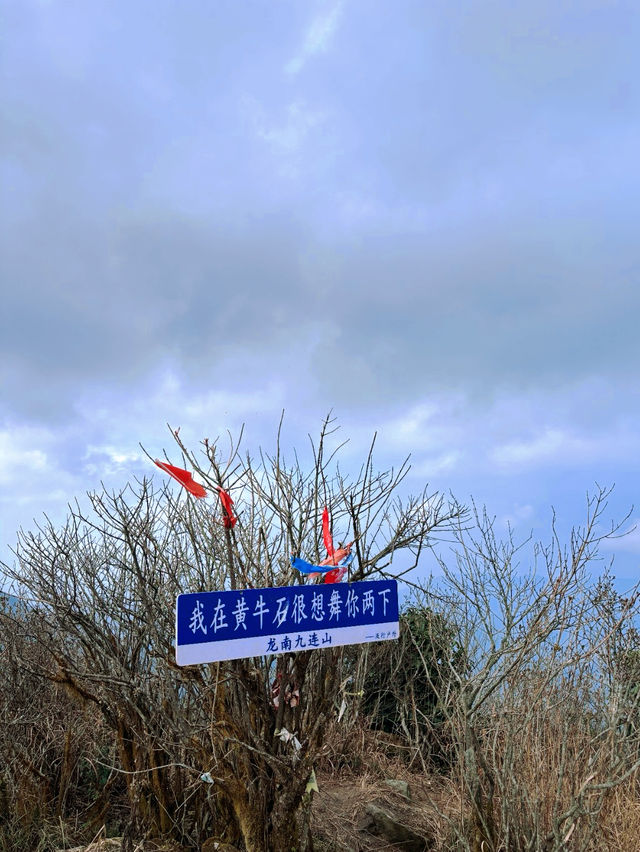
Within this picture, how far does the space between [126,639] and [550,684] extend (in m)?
2.88

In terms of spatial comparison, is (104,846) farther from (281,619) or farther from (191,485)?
(191,485)

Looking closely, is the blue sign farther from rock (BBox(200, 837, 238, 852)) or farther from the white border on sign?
rock (BBox(200, 837, 238, 852))

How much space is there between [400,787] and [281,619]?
3987mm

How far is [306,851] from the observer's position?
425 centimetres

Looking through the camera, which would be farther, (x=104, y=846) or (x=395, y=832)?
(x=395, y=832)

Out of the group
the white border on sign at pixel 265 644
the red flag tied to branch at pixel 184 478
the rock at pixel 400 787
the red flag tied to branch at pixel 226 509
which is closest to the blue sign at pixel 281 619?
the white border on sign at pixel 265 644

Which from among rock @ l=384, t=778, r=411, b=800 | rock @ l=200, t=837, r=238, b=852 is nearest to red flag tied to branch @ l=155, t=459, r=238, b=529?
rock @ l=200, t=837, r=238, b=852

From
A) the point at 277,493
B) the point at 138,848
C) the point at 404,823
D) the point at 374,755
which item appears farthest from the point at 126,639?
Result: the point at 374,755

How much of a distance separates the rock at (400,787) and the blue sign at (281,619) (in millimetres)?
3339

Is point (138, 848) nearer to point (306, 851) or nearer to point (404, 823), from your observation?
point (306, 851)

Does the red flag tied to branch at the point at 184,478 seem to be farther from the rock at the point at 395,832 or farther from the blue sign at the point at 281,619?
the rock at the point at 395,832

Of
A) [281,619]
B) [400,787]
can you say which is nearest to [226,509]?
[281,619]

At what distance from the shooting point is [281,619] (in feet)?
11.6

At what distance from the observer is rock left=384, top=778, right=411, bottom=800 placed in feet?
21.3
